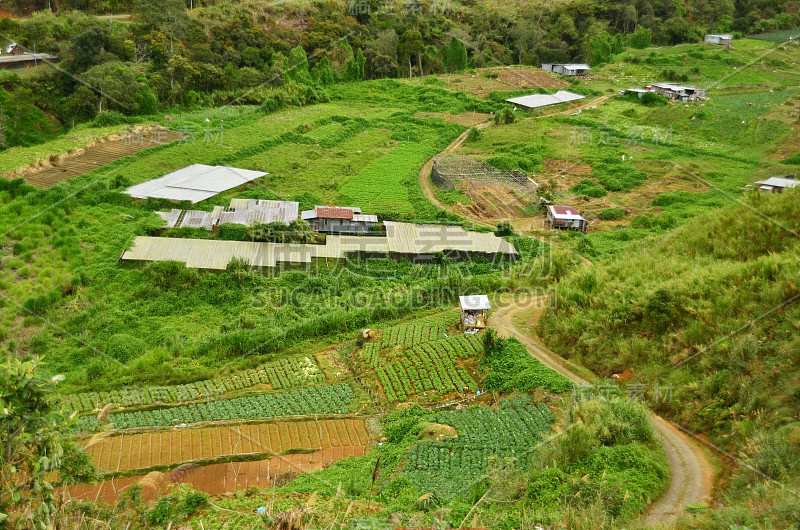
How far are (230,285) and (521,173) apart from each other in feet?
63.1

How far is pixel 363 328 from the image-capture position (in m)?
21.0

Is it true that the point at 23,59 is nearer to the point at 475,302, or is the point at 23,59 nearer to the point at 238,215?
the point at 238,215

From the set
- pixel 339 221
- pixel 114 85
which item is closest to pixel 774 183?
pixel 339 221

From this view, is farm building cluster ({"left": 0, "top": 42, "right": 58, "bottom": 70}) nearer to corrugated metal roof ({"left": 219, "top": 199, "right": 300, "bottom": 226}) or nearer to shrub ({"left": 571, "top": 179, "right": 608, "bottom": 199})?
corrugated metal roof ({"left": 219, "top": 199, "right": 300, "bottom": 226})

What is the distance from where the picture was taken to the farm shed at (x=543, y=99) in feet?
157

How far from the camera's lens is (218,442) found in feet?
49.8

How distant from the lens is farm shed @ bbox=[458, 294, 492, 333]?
20.3 m

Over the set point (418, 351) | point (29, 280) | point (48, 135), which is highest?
point (48, 135)

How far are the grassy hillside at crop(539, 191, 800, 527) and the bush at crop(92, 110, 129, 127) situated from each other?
3059 cm

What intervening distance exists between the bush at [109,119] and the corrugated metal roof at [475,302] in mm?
27905

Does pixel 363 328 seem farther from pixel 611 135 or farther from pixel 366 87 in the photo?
pixel 366 87

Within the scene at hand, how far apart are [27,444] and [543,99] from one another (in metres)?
48.0

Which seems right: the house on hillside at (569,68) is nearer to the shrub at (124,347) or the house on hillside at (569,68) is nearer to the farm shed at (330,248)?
the farm shed at (330,248)

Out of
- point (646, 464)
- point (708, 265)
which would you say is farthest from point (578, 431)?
point (708, 265)
